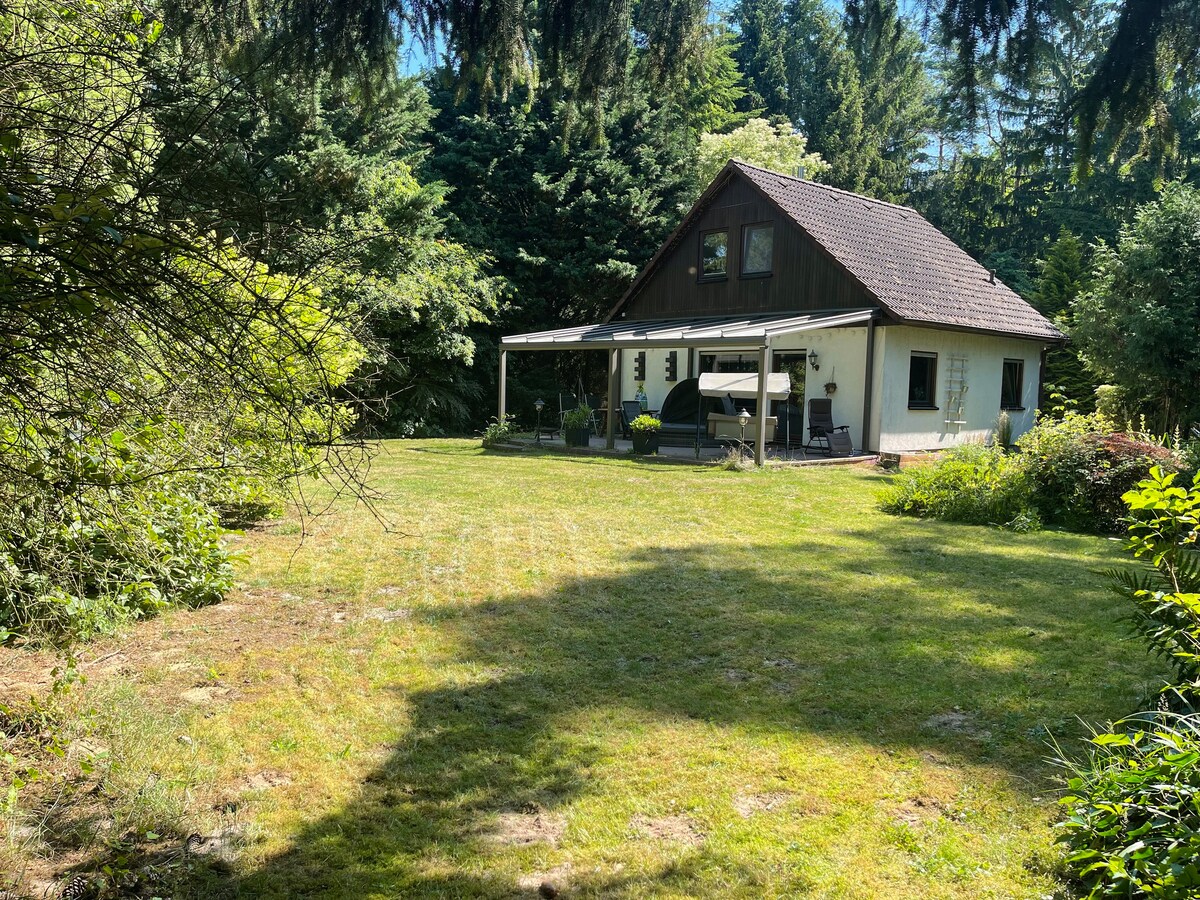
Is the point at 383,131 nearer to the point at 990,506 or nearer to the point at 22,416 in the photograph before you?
the point at 990,506

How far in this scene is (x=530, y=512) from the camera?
9.79 m

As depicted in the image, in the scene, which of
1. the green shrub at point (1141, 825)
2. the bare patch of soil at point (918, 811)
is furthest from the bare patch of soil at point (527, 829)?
the green shrub at point (1141, 825)

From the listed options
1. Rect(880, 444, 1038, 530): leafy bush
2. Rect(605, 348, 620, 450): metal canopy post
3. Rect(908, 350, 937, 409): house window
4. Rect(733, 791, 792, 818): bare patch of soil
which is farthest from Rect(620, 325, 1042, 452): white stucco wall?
Rect(733, 791, 792, 818): bare patch of soil

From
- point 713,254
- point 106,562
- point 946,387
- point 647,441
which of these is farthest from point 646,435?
point 106,562

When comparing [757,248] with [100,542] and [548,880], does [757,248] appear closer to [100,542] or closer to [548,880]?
[100,542]

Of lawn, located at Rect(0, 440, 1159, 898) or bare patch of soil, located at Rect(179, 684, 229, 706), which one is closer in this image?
lawn, located at Rect(0, 440, 1159, 898)

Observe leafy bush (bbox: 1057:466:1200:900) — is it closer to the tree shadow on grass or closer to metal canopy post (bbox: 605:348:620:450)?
the tree shadow on grass

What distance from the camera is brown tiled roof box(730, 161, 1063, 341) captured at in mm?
17781

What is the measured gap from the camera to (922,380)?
18.2 meters

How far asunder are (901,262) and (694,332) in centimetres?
583

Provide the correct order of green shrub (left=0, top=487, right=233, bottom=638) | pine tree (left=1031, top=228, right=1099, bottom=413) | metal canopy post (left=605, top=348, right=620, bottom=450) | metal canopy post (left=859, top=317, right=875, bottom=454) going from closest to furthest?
1. green shrub (left=0, top=487, right=233, bottom=638)
2. metal canopy post (left=859, top=317, right=875, bottom=454)
3. metal canopy post (left=605, top=348, right=620, bottom=450)
4. pine tree (left=1031, top=228, right=1099, bottom=413)

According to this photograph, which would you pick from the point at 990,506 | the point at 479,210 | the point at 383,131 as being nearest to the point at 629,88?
the point at 990,506

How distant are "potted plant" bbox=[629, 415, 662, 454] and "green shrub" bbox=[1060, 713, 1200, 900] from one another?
44.6 ft

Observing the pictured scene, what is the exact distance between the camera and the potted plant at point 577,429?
59.0 feet
